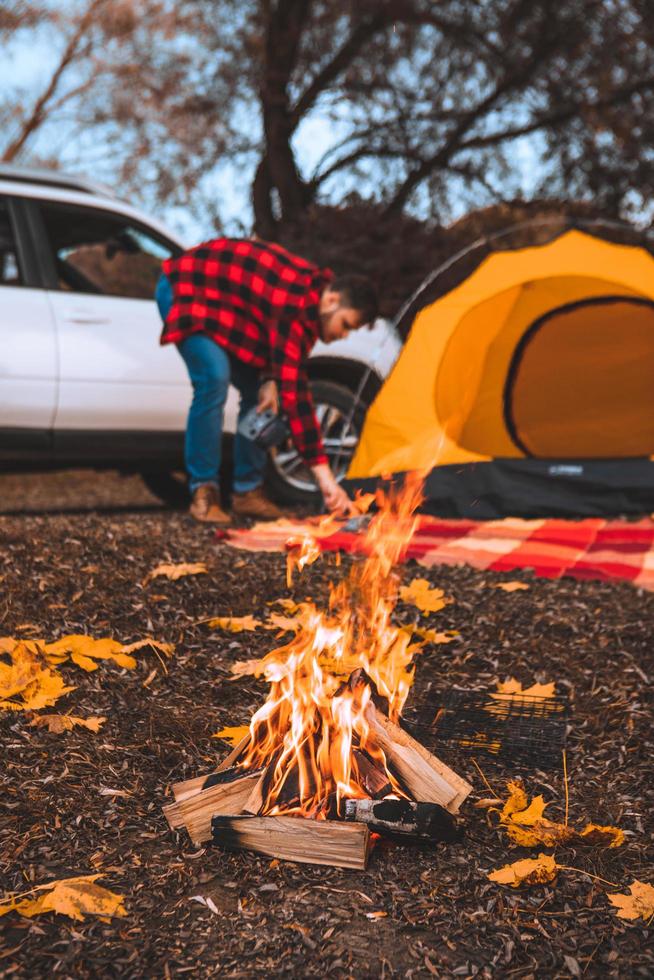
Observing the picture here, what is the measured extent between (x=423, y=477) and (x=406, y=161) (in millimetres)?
6470

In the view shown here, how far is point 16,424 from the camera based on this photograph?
5812 millimetres

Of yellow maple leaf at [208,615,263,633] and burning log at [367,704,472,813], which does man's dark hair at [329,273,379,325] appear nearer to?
yellow maple leaf at [208,615,263,633]

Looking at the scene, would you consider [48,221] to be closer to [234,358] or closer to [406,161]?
[234,358]

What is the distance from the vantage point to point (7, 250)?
598cm

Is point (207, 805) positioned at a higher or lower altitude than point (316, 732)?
lower

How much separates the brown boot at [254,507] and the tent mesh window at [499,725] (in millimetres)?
2918

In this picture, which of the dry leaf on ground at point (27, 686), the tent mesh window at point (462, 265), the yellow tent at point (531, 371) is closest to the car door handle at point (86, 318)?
the yellow tent at point (531, 371)

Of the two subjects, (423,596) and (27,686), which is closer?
(27,686)

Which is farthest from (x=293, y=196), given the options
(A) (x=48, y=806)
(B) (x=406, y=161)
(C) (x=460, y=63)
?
(A) (x=48, y=806)

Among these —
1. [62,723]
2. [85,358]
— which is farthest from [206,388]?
[62,723]

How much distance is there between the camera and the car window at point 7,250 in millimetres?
5961

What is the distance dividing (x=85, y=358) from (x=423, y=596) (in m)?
2.80

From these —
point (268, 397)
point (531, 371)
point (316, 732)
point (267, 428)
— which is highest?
point (531, 371)

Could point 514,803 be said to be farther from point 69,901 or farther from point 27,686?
point 27,686
